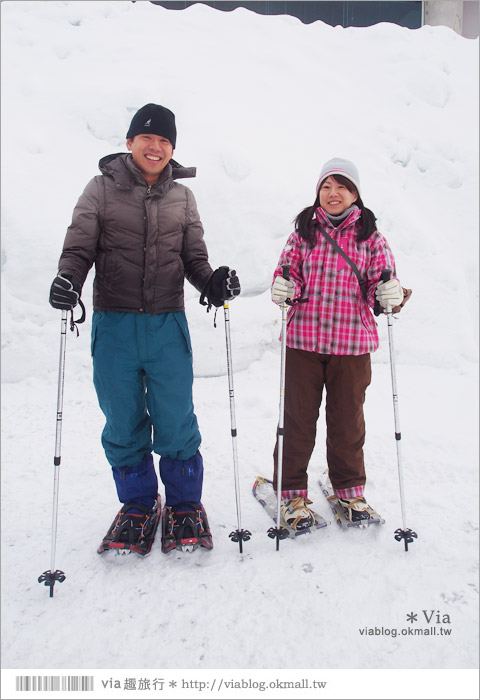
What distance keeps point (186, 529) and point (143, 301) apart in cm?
140

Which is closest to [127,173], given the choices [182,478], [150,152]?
[150,152]

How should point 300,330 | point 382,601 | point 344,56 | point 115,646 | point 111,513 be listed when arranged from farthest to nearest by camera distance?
point 344,56 < point 111,513 < point 300,330 < point 382,601 < point 115,646

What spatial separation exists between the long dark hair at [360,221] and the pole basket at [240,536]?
5.94 feet

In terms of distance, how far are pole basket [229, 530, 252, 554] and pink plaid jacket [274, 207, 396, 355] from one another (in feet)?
3.86

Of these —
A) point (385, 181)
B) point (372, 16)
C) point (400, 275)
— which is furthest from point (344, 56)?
point (400, 275)

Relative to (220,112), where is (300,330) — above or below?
below

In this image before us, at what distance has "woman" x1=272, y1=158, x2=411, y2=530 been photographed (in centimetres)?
270

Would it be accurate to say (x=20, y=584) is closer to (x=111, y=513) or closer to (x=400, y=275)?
(x=111, y=513)

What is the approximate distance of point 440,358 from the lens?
5.66 meters

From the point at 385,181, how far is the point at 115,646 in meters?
7.12

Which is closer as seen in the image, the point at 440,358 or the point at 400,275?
the point at 440,358

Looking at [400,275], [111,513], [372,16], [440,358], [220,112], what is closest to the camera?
[111,513]

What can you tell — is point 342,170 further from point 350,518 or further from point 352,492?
point 350,518

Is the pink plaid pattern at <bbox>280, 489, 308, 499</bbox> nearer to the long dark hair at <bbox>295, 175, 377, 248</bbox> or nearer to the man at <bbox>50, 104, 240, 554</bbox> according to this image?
the man at <bbox>50, 104, 240, 554</bbox>
